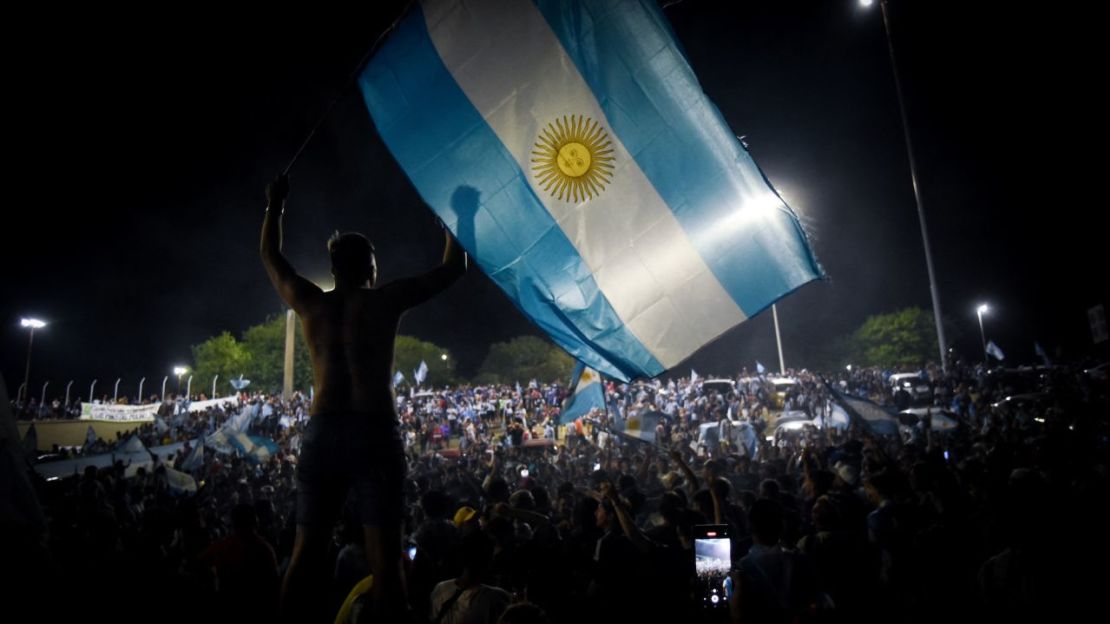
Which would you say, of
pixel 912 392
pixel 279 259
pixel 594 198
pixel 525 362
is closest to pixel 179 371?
pixel 525 362

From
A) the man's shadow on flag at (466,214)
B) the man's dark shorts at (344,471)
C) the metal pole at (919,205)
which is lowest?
the man's dark shorts at (344,471)

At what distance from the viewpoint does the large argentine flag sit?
5.21 meters

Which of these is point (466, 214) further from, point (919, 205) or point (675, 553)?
point (919, 205)

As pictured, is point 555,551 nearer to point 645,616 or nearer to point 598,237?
point 645,616

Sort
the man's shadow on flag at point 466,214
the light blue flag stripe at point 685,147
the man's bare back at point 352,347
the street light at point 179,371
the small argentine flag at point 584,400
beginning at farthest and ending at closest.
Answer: the street light at point 179,371
the small argentine flag at point 584,400
the light blue flag stripe at point 685,147
the man's shadow on flag at point 466,214
the man's bare back at point 352,347

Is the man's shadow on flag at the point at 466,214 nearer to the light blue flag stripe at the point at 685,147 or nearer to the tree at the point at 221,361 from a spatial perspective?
the light blue flag stripe at the point at 685,147

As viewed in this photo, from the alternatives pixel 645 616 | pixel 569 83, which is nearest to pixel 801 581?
pixel 645 616

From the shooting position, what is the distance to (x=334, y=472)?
2576 millimetres

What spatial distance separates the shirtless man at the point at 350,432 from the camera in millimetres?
2512

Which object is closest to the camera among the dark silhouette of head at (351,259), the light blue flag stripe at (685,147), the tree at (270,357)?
the dark silhouette of head at (351,259)

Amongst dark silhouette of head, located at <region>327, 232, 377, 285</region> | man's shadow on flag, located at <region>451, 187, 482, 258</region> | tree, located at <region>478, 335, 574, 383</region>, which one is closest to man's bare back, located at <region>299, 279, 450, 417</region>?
dark silhouette of head, located at <region>327, 232, 377, 285</region>

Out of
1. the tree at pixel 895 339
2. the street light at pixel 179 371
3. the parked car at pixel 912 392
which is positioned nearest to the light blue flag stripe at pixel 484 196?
the parked car at pixel 912 392

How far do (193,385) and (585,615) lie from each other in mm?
86385

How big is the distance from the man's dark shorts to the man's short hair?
663 millimetres
